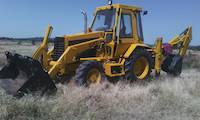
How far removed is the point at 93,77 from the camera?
37.8ft

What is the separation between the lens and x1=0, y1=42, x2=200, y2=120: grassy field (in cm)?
796

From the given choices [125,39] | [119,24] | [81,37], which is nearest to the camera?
[81,37]

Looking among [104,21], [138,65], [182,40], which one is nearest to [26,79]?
[104,21]

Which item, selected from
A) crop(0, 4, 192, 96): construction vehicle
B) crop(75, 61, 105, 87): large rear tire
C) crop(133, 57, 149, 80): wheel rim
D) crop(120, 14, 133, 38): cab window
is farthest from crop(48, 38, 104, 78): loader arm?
crop(133, 57, 149, 80): wheel rim

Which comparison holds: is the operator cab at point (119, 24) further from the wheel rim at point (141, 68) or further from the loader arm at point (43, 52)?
the loader arm at point (43, 52)

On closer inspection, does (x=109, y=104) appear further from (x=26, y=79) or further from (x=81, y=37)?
(x=81, y=37)

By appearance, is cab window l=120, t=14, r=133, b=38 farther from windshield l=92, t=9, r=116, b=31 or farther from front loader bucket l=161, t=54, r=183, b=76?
front loader bucket l=161, t=54, r=183, b=76

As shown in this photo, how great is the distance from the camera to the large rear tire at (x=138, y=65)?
12727mm

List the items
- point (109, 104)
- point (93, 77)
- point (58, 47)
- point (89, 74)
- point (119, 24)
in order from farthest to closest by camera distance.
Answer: point (119, 24) → point (58, 47) → point (93, 77) → point (89, 74) → point (109, 104)

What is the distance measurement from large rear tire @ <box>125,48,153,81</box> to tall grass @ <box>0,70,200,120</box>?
70cm

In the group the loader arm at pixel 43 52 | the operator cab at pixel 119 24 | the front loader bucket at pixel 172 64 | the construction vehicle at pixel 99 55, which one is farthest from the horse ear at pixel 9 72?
the front loader bucket at pixel 172 64

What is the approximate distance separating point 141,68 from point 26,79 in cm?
521

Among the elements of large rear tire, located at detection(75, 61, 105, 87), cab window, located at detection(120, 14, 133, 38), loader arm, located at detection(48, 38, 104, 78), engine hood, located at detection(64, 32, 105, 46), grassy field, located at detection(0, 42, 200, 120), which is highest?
cab window, located at detection(120, 14, 133, 38)

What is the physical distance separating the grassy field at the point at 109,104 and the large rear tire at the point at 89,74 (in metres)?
0.26
